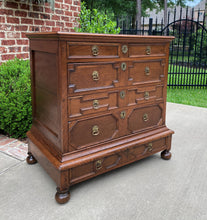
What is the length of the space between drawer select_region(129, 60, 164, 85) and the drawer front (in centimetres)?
69

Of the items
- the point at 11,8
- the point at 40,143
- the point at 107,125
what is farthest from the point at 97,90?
the point at 11,8

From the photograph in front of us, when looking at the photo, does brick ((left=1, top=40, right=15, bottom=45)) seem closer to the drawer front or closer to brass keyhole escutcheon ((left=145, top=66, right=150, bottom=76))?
brass keyhole escutcheon ((left=145, top=66, right=150, bottom=76))

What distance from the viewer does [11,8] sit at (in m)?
3.28

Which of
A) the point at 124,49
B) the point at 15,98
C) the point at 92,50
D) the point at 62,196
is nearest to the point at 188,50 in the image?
the point at 124,49

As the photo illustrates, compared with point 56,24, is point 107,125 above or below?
below

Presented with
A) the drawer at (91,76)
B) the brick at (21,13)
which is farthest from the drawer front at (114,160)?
the brick at (21,13)

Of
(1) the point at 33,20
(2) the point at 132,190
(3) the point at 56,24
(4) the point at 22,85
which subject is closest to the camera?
(2) the point at 132,190

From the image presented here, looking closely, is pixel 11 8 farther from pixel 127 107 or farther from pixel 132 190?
pixel 132 190

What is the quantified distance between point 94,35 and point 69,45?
23 cm

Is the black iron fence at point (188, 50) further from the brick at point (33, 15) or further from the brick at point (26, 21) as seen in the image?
the brick at point (26, 21)

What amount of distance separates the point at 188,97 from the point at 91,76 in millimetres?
4735

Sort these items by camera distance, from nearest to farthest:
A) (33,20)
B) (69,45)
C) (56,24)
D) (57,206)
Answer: (69,45), (57,206), (33,20), (56,24)

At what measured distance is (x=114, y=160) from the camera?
2.34 metres

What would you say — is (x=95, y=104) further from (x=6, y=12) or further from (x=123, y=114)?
(x=6, y=12)
